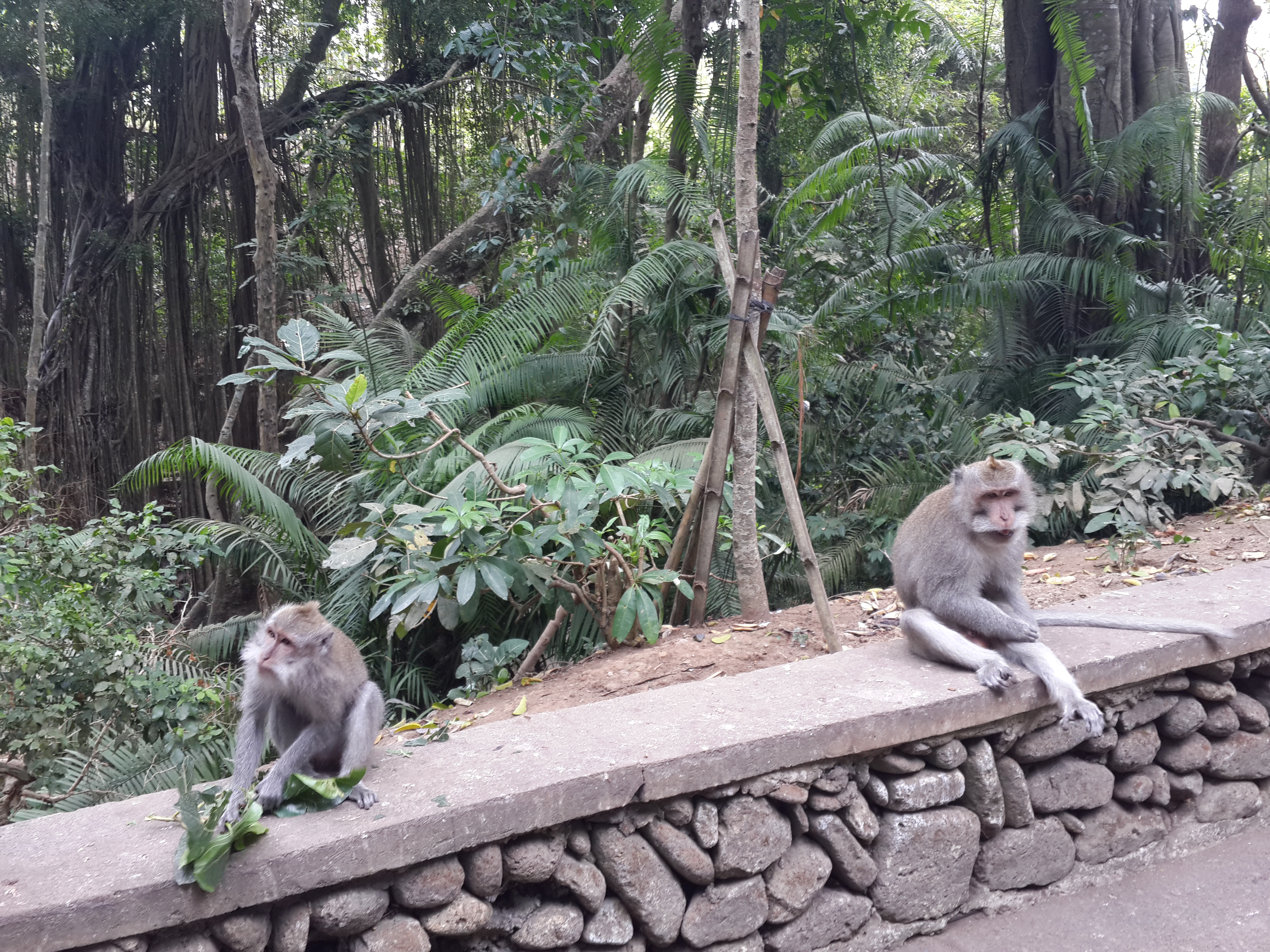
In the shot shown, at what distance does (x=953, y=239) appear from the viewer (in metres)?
9.77

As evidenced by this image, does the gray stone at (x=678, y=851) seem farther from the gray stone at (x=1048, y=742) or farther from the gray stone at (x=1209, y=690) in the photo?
the gray stone at (x=1209, y=690)

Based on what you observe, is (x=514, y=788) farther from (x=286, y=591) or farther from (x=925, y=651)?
(x=286, y=591)

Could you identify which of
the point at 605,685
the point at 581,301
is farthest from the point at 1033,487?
the point at 581,301

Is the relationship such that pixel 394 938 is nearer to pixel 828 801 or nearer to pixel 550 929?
pixel 550 929

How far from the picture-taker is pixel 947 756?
270cm

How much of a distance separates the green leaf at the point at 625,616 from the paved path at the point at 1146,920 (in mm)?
1557

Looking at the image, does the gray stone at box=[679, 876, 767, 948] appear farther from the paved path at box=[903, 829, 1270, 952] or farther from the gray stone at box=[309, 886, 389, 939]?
the gray stone at box=[309, 886, 389, 939]

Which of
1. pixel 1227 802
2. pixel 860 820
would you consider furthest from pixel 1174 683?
pixel 860 820

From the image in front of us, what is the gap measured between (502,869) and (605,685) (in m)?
1.36

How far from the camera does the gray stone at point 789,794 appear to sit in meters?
Answer: 2.46

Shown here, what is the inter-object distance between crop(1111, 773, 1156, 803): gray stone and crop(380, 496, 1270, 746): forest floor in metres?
0.92

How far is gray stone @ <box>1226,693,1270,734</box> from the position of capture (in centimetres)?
330

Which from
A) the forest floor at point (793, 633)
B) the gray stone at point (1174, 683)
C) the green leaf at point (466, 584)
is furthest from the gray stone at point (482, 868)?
the gray stone at point (1174, 683)

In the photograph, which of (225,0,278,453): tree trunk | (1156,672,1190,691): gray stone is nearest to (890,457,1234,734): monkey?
(1156,672,1190,691): gray stone
